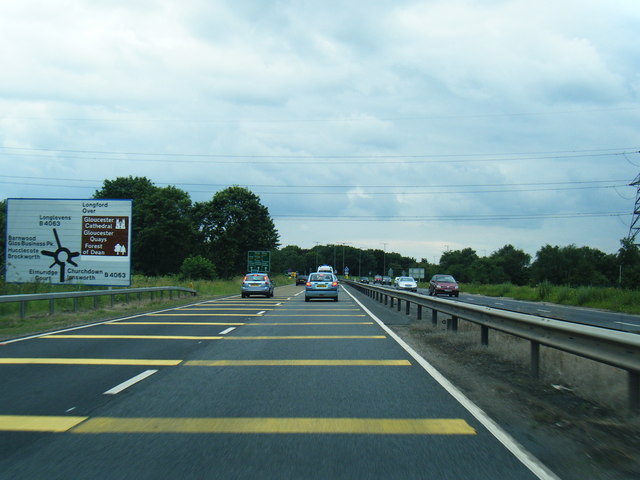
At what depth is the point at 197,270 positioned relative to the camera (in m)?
67.8

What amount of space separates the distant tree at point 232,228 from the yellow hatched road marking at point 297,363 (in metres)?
77.7

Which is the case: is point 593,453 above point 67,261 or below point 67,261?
below

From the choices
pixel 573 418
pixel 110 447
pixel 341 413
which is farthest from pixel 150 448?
pixel 573 418

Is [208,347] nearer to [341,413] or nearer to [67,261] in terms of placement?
[341,413]

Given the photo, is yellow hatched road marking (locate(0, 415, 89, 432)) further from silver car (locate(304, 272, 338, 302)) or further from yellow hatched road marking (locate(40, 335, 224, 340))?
silver car (locate(304, 272, 338, 302))

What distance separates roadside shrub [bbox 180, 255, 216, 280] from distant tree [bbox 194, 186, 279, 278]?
707 inches

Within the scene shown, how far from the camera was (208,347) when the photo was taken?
12.5 meters

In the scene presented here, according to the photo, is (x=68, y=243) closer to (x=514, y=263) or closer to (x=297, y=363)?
(x=297, y=363)

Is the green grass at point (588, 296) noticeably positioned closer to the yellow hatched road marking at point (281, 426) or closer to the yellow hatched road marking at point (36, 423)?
the yellow hatched road marking at point (281, 426)

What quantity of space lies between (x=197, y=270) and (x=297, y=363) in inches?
2314

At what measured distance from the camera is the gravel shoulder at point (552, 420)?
5.06 metres

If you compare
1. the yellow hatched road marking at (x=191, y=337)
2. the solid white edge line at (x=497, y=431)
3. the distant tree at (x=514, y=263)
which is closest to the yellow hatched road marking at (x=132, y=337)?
the yellow hatched road marking at (x=191, y=337)

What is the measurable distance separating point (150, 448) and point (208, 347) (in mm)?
7157

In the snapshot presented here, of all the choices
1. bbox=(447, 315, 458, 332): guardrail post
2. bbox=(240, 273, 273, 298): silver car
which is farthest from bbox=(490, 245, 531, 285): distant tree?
bbox=(447, 315, 458, 332): guardrail post
